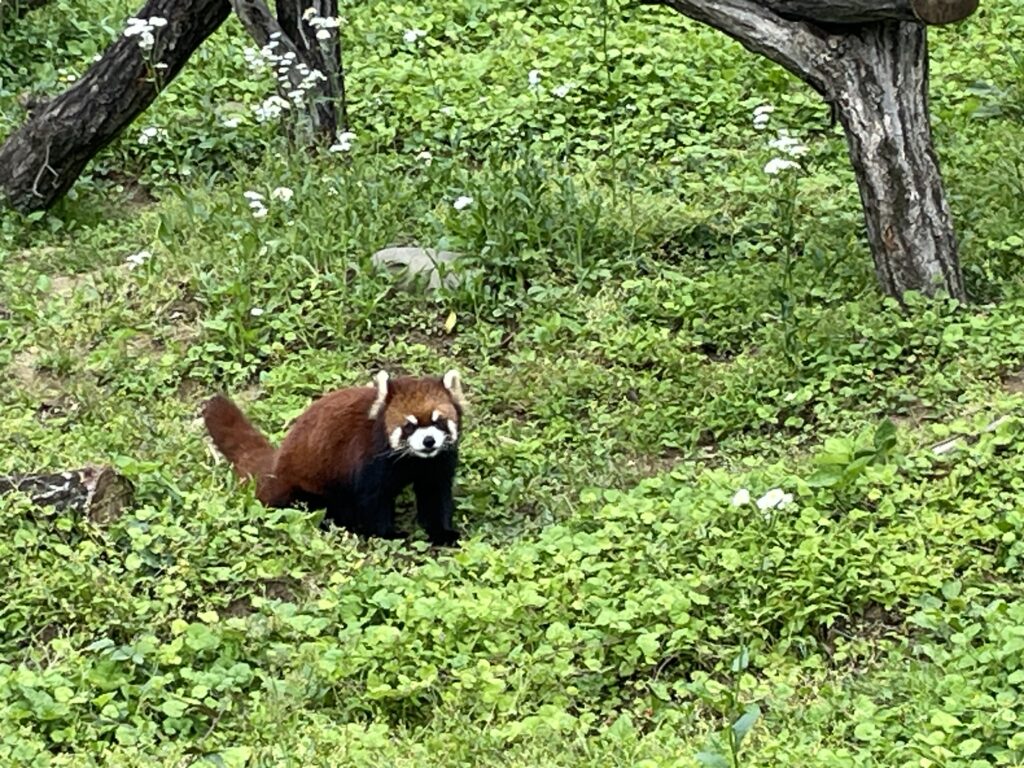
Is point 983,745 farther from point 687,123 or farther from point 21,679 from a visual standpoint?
point 687,123

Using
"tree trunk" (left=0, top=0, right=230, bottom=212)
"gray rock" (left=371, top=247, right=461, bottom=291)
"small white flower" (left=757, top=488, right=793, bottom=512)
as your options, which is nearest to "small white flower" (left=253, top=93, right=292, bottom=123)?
"tree trunk" (left=0, top=0, right=230, bottom=212)

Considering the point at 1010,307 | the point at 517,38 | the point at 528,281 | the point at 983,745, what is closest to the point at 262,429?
the point at 528,281

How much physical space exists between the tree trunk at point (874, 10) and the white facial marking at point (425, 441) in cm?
228

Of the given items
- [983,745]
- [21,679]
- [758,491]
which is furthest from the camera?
[758,491]

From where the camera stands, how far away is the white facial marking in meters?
5.83

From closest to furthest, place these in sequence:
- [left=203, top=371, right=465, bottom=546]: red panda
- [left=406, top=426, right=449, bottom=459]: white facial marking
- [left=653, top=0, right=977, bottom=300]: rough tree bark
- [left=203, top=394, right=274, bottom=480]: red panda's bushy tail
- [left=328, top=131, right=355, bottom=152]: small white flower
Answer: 1. [left=406, top=426, right=449, bottom=459]: white facial marking
2. [left=203, top=371, right=465, bottom=546]: red panda
3. [left=203, top=394, right=274, bottom=480]: red panda's bushy tail
4. [left=653, top=0, right=977, bottom=300]: rough tree bark
5. [left=328, top=131, right=355, bottom=152]: small white flower

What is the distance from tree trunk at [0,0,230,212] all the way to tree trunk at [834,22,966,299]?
3601 mm

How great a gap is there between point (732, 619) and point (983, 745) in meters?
1.01

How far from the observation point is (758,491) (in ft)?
17.6

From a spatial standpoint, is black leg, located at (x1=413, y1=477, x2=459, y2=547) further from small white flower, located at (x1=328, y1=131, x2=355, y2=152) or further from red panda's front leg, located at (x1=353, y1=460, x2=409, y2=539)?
small white flower, located at (x1=328, y1=131, x2=355, y2=152)

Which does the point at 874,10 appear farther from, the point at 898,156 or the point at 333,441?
the point at 333,441

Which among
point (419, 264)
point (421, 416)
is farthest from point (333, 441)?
point (419, 264)

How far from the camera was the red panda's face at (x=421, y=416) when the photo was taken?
5848mm

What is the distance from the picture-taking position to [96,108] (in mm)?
8734
